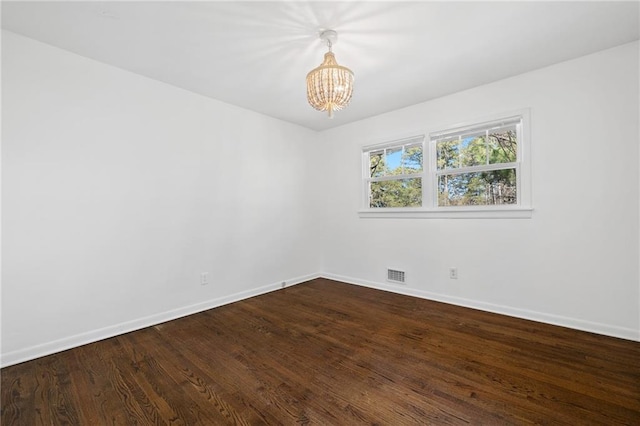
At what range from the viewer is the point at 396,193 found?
3.86m

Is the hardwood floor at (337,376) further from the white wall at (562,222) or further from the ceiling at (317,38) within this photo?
the ceiling at (317,38)

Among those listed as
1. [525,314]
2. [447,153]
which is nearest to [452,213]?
[447,153]

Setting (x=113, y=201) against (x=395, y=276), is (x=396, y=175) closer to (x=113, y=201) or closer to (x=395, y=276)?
(x=395, y=276)

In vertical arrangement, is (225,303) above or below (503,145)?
below

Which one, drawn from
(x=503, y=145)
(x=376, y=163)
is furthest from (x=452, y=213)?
(x=376, y=163)

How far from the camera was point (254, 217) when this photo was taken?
3.71 metres

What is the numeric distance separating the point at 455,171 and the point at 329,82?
205cm

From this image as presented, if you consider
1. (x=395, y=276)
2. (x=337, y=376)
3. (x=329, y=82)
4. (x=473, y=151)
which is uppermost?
(x=329, y=82)

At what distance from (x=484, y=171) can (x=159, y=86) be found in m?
3.65

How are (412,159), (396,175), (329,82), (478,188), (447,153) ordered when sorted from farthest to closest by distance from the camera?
(396,175), (412,159), (447,153), (478,188), (329,82)

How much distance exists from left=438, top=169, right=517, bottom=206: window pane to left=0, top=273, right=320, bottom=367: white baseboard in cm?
276

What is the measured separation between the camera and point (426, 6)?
1.84 metres

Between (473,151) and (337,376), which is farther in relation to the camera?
(473,151)

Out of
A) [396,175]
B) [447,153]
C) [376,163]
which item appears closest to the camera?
[447,153]
